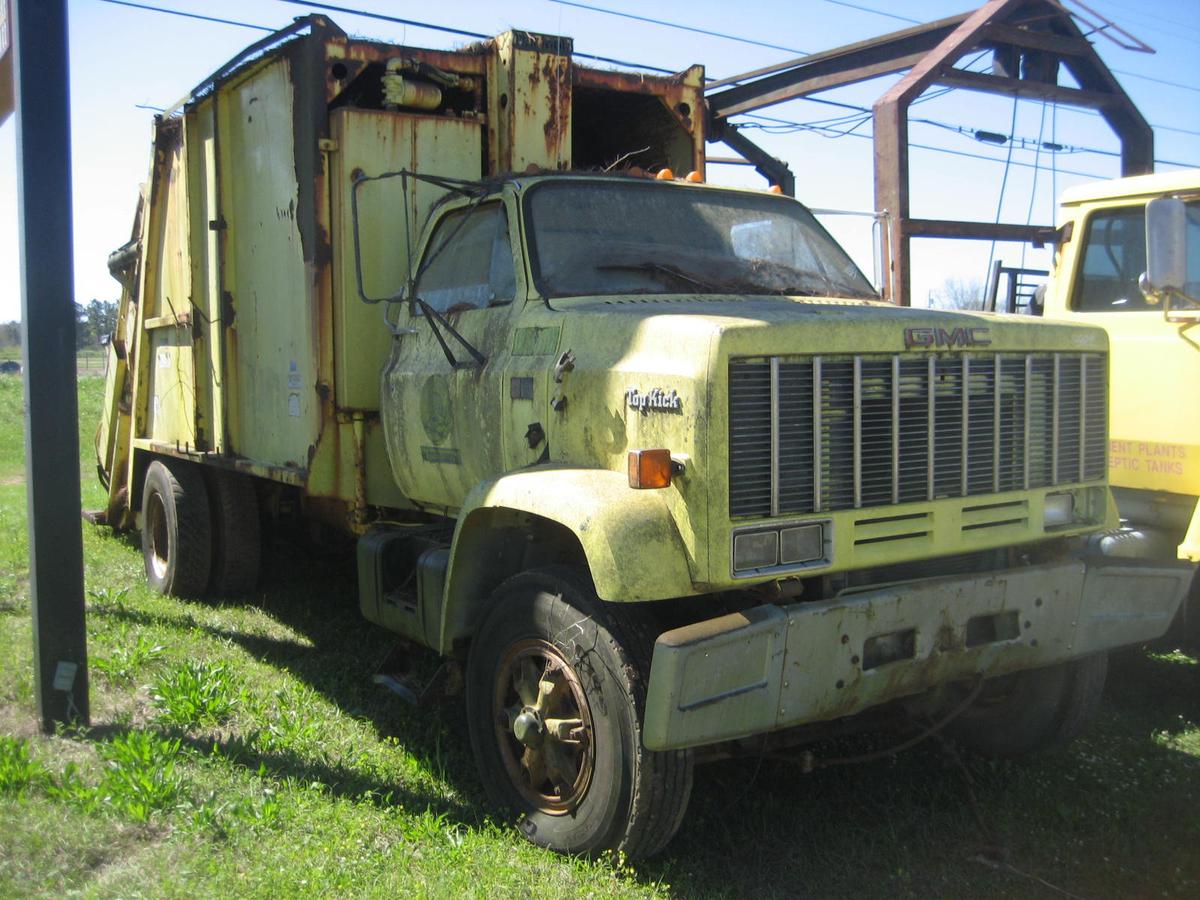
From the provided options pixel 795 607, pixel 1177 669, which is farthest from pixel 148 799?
pixel 1177 669

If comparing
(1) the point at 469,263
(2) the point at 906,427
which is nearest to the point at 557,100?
(1) the point at 469,263

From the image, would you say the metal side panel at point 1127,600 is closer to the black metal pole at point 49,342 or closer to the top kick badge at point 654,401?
the top kick badge at point 654,401

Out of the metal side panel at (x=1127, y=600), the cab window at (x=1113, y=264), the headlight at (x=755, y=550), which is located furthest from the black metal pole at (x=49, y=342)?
the cab window at (x=1113, y=264)

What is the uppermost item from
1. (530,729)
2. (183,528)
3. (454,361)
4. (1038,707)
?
(454,361)

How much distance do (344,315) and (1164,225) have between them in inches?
148

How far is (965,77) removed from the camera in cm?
826

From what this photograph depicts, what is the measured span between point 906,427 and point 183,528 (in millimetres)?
5063

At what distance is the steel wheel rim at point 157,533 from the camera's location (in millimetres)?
7766

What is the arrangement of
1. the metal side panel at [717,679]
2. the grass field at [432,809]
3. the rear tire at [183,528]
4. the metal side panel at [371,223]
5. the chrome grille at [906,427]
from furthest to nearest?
the rear tire at [183,528] → the metal side panel at [371,223] → the grass field at [432,809] → the chrome grille at [906,427] → the metal side panel at [717,679]

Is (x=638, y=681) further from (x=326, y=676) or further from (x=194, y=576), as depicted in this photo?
(x=194, y=576)

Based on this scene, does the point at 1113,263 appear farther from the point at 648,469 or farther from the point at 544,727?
the point at 544,727

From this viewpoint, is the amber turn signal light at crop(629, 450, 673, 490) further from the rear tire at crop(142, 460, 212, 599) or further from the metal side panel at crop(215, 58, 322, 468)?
the rear tire at crop(142, 460, 212, 599)

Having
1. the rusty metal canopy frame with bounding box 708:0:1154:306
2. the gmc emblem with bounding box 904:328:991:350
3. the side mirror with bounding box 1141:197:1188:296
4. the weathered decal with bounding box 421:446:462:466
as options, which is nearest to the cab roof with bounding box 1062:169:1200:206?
the rusty metal canopy frame with bounding box 708:0:1154:306

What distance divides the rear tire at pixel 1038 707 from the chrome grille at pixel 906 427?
2.81 feet
